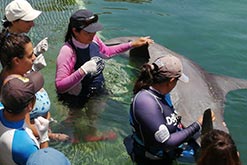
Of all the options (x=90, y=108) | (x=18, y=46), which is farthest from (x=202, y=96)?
(x=18, y=46)

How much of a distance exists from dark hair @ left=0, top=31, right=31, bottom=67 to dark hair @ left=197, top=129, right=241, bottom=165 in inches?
85.5

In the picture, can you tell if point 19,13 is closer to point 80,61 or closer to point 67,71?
point 67,71

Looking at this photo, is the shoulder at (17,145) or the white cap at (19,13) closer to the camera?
the shoulder at (17,145)

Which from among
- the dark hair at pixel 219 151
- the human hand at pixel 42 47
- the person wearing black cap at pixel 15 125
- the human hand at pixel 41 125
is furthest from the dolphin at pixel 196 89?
the person wearing black cap at pixel 15 125

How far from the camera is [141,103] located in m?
4.76

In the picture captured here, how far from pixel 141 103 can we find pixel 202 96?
309 cm

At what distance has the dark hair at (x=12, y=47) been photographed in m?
4.55

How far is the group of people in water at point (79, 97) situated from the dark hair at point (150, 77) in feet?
0.03

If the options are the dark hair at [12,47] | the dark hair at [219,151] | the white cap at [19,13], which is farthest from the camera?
the white cap at [19,13]

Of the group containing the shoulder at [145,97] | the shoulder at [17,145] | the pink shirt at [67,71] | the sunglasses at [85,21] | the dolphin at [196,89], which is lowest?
the dolphin at [196,89]

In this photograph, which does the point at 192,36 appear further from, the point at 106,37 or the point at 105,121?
the point at 105,121

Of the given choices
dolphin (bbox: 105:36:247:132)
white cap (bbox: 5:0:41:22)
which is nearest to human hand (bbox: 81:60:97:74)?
white cap (bbox: 5:0:41:22)

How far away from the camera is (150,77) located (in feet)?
15.9

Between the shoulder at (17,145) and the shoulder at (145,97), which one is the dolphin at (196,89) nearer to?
the shoulder at (145,97)
